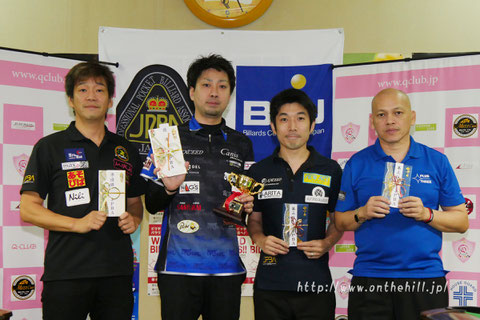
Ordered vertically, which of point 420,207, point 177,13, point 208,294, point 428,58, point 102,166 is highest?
point 177,13

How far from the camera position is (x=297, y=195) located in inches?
110

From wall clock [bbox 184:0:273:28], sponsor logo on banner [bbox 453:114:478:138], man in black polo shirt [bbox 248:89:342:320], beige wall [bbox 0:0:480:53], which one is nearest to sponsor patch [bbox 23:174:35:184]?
man in black polo shirt [bbox 248:89:342:320]

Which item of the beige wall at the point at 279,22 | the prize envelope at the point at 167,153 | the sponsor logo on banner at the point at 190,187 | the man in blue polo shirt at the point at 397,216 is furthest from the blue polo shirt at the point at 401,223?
the beige wall at the point at 279,22

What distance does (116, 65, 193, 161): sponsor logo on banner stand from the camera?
4.43m

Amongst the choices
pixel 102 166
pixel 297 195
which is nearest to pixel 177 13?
pixel 102 166

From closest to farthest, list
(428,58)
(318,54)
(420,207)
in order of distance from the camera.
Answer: (420,207), (428,58), (318,54)

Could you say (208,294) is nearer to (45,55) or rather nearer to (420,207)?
(420,207)

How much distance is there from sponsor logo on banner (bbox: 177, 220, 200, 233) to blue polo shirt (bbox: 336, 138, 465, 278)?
2.93 feet

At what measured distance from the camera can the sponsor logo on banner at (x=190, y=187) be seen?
2879 millimetres

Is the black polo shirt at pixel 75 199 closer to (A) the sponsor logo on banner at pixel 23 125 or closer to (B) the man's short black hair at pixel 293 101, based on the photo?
(B) the man's short black hair at pixel 293 101

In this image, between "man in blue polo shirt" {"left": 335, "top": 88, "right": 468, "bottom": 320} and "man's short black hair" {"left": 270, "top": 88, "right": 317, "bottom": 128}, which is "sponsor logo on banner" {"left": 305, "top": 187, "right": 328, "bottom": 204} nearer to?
"man in blue polo shirt" {"left": 335, "top": 88, "right": 468, "bottom": 320}

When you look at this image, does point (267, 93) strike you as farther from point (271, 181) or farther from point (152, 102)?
point (271, 181)

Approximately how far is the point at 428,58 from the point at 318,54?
1001 millimetres

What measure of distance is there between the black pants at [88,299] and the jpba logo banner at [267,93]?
2.02 metres
